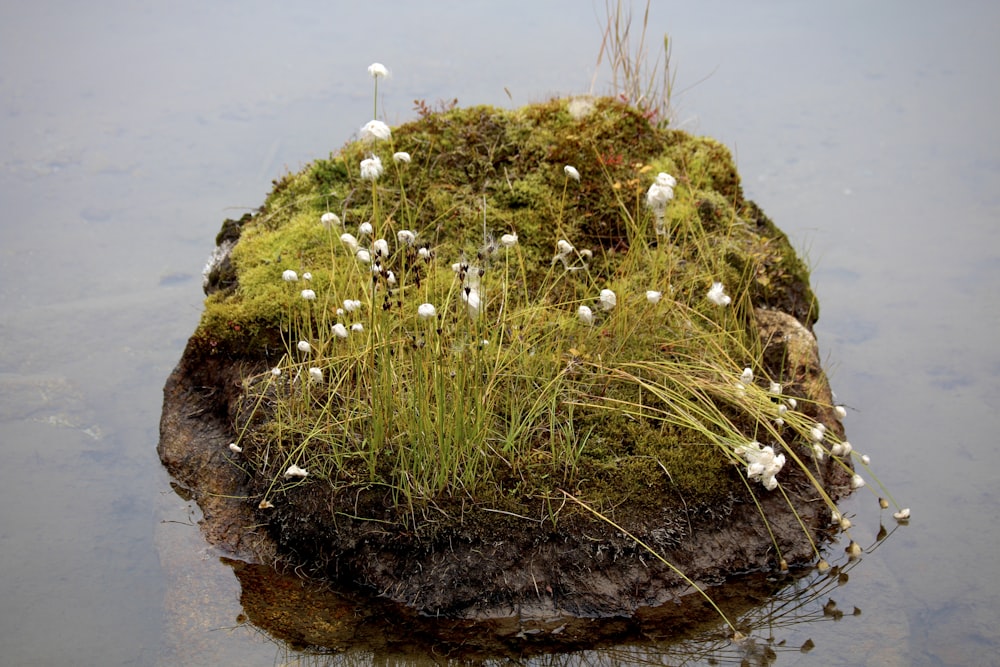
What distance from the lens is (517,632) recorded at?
362cm

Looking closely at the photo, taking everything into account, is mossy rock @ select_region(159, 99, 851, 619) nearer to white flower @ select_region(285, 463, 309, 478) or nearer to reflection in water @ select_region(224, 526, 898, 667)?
reflection in water @ select_region(224, 526, 898, 667)

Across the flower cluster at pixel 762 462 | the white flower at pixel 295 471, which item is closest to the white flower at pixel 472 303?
the white flower at pixel 295 471

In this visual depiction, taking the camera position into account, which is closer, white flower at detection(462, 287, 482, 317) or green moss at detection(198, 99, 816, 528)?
white flower at detection(462, 287, 482, 317)

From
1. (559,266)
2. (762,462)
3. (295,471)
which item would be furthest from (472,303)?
(559,266)

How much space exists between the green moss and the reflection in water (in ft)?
1.58

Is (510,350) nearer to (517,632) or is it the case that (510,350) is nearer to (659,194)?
(659,194)

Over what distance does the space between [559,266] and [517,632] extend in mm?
2096

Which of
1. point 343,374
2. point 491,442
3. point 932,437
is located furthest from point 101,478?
point 932,437

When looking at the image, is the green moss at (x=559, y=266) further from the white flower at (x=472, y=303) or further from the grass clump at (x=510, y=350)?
the white flower at (x=472, y=303)

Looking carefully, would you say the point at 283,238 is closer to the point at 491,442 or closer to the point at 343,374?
the point at 343,374

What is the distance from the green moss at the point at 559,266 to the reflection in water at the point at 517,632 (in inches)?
19.0

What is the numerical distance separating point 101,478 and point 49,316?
1766 millimetres

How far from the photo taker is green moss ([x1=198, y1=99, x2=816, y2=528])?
13.0 feet

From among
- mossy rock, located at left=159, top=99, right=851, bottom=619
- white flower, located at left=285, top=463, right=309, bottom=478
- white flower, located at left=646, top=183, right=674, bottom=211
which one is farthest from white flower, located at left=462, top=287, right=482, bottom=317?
white flower, located at left=285, top=463, right=309, bottom=478
